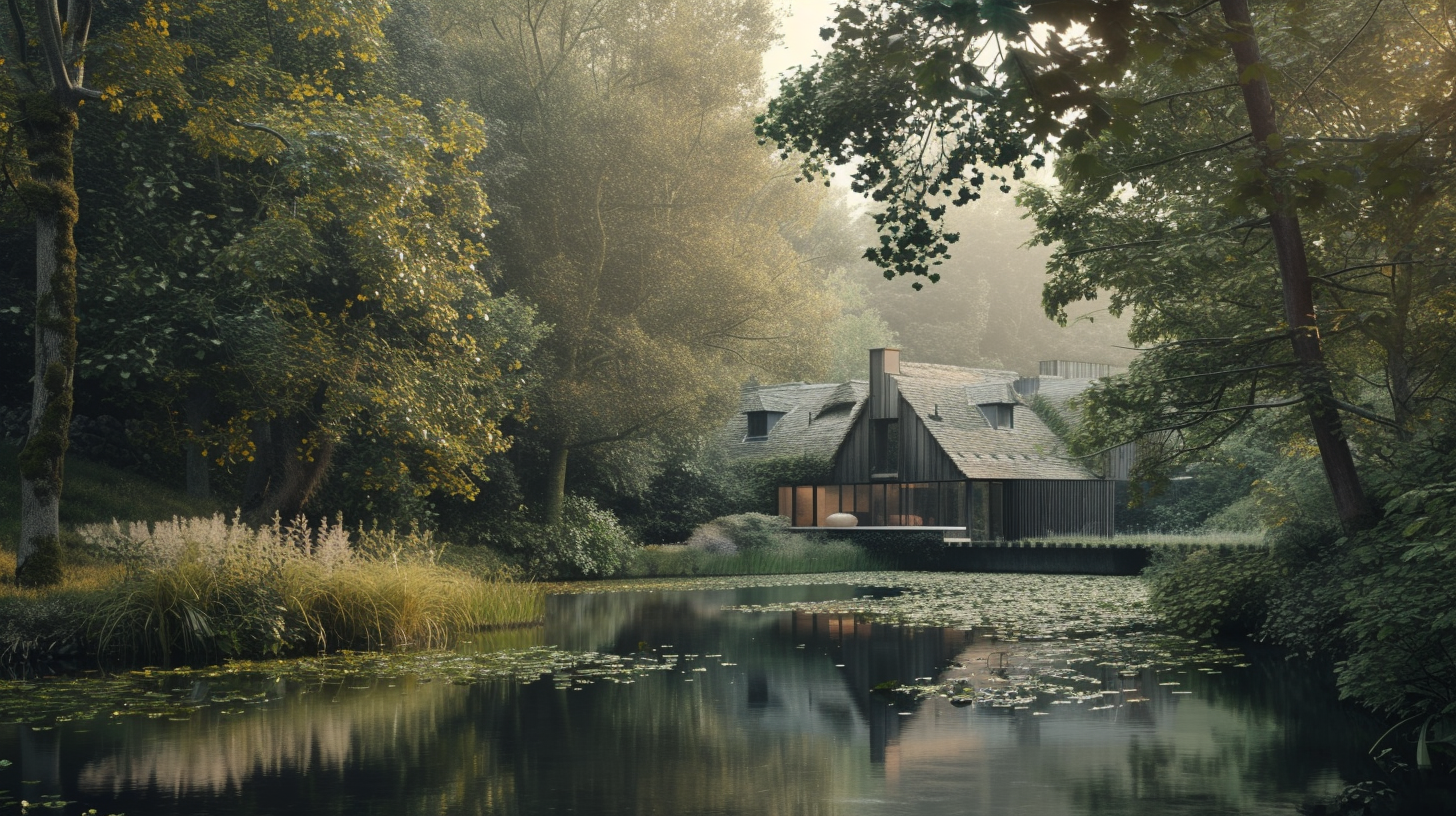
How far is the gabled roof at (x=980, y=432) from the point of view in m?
39.8

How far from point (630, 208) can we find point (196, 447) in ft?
43.7

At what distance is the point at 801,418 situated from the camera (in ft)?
151

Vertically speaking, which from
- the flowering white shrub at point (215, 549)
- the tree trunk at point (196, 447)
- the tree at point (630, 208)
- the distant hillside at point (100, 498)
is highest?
the tree at point (630, 208)

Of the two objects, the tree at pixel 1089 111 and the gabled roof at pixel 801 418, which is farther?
the gabled roof at pixel 801 418

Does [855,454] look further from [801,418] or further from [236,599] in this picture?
[236,599]

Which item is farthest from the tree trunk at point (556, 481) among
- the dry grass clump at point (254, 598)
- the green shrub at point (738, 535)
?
the dry grass clump at point (254, 598)

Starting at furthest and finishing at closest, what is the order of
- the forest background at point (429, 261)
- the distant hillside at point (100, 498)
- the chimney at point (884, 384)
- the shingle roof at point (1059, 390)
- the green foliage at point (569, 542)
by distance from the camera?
the shingle roof at point (1059, 390), the chimney at point (884, 384), the green foliage at point (569, 542), the distant hillside at point (100, 498), the forest background at point (429, 261)

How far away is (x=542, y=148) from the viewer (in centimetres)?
3244

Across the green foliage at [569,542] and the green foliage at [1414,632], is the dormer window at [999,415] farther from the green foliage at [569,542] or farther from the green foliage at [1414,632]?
the green foliage at [1414,632]

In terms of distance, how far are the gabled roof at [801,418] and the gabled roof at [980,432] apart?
2358 mm

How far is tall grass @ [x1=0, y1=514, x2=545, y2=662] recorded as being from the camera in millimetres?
14188

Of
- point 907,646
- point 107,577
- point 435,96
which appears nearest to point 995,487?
point 435,96

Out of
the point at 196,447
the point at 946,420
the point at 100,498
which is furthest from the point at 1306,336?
the point at 946,420

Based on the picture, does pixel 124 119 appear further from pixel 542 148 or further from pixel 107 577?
pixel 542 148
